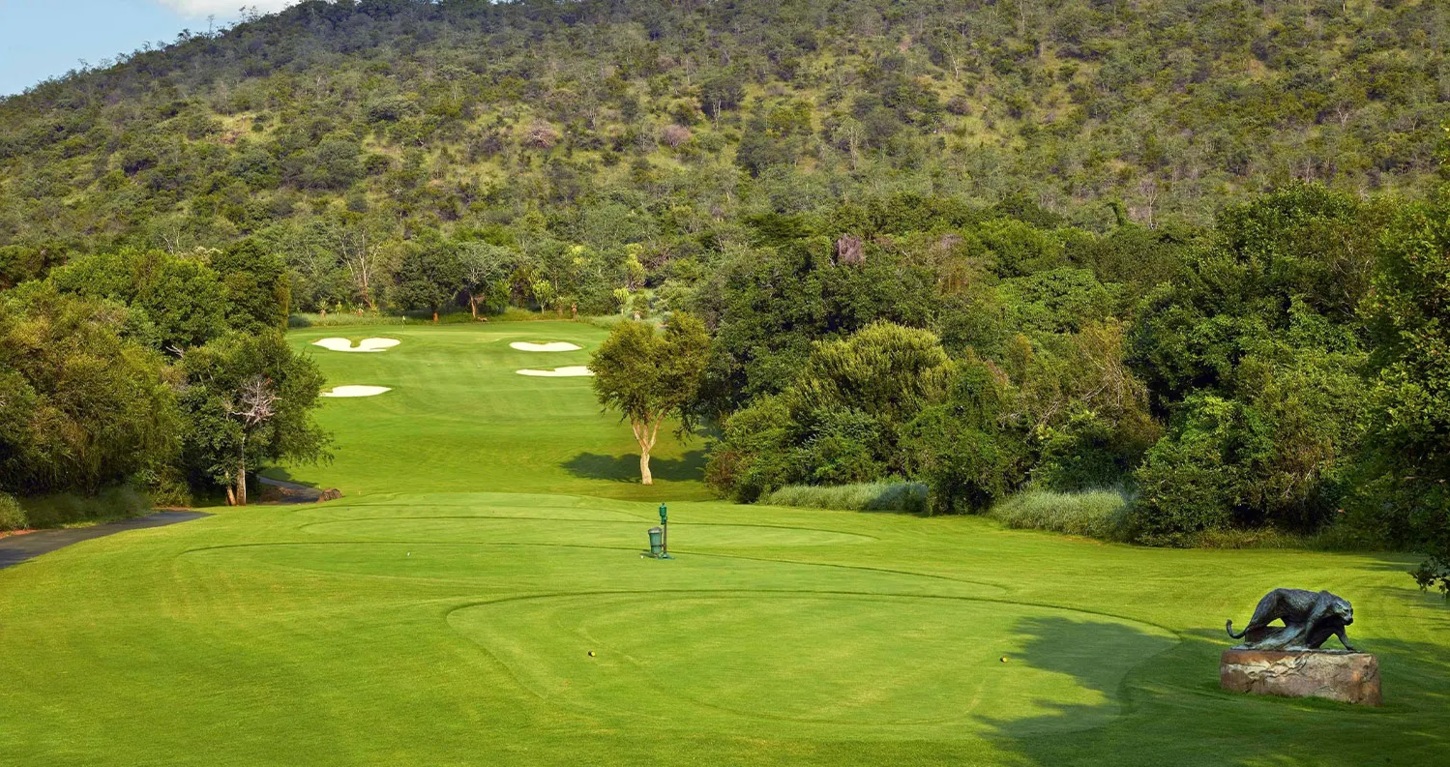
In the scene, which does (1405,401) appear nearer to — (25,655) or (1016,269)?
(25,655)

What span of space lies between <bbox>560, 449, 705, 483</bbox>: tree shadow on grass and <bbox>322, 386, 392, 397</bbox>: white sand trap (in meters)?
18.0

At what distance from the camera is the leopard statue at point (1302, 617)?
15.1m

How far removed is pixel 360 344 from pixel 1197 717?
290ft

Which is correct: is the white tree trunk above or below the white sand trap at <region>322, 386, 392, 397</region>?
below

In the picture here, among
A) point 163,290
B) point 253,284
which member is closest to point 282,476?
point 163,290

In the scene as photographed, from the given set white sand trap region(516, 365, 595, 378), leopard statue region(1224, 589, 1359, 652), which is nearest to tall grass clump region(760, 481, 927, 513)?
leopard statue region(1224, 589, 1359, 652)

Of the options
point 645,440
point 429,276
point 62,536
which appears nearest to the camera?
point 62,536

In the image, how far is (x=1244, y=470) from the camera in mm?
34750

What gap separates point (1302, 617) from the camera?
15.3 meters

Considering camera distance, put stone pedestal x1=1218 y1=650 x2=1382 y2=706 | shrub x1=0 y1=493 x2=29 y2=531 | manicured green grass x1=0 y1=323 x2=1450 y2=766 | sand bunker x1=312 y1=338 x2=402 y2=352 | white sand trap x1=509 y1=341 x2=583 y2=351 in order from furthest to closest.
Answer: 1. white sand trap x1=509 y1=341 x2=583 y2=351
2. sand bunker x1=312 y1=338 x2=402 y2=352
3. shrub x1=0 y1=493 x2=29 y2=531
4. stone pedestal x1=1218 y1=650 x2=1382 y2=706
5. manicured green grass x1=0 y1=323 x2=1450 y2=766

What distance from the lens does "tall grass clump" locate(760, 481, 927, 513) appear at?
154 ft

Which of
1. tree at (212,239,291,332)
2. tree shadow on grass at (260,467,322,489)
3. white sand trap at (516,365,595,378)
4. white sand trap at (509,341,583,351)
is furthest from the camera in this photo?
white sand trap at (509,341,583,351)

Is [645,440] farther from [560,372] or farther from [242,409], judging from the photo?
[560,372]

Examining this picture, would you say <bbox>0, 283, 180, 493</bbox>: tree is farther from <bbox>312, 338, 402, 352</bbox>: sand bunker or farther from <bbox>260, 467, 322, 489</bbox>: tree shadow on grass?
<bbox>312, 338, 402, 352</bbox>: sand bunker
